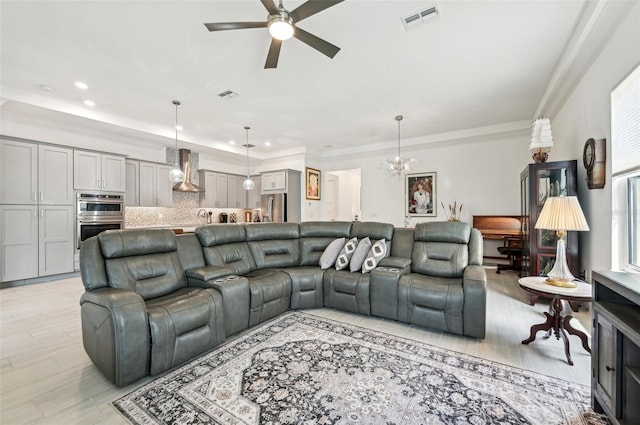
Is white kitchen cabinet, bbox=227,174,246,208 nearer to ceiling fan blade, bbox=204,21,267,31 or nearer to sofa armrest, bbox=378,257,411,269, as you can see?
sofa armrest, bbox=378,257,411,269

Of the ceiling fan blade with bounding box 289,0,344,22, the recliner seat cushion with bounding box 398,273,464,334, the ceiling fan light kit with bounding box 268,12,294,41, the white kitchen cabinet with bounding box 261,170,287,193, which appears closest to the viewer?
the ceiling fan blade with bounding box 289,0,344,22

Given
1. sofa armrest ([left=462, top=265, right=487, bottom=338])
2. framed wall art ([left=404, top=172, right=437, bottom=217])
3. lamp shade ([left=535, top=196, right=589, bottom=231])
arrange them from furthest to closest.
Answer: framed wall art ([left=404, top=172, right=437, bottom=217]) < sofa armrest ([left=462, top=265, right=487, bottom=338]) < lamp shade ([left=535, top=196, right=589, bottom=231])

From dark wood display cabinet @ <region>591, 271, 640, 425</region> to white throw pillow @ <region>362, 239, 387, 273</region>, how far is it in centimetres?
193

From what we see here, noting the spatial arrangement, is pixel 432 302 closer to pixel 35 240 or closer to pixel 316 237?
pixel 316 237

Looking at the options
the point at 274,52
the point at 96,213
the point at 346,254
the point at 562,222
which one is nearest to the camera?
the point at 562,222

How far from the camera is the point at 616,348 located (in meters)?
1.39

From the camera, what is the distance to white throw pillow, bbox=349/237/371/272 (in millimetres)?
3366

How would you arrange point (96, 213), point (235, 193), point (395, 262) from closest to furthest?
point (395, 262)
point (96, 213)
point (235, 193)

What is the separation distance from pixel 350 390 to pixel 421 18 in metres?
3.16

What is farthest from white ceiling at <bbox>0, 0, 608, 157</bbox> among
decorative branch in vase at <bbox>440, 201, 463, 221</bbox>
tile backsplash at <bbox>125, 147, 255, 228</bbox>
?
decorative branch in vase at <bbox>440, 201, 463, 221</bbox>

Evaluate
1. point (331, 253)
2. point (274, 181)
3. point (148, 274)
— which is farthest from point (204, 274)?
point (274, 181)

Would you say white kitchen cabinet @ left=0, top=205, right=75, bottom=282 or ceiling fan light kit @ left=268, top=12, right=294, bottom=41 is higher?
ceiling fan light kit @ left=268, top=12, right=294, bottom=41

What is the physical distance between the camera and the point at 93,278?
2.18 meters

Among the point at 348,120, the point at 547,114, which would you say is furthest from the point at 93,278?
the point at 547,114
